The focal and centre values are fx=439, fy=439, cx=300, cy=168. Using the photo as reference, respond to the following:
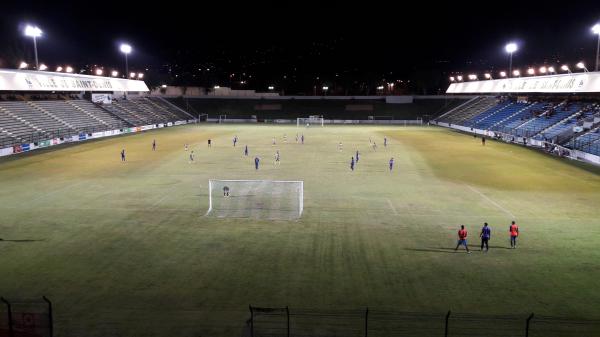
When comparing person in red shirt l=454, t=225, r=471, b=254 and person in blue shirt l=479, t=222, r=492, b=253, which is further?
person in red shirt l=454, t=225, r=471, b=254

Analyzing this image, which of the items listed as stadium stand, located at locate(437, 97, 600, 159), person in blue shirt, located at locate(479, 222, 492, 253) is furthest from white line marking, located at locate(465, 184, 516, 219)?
stadium stand, located at locate(437, 97, 600, 159)

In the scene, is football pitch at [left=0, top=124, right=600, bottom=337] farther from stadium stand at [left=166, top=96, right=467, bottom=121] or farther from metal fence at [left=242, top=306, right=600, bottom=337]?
stadium stand at [left=166, top=96, right=467, bottom=121]

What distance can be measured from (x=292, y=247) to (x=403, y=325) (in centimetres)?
728

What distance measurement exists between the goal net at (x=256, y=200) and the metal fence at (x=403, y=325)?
10.9 metres

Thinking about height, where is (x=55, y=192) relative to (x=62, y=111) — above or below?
below

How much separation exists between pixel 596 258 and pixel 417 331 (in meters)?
10.2

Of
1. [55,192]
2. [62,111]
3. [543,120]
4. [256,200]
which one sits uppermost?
[62,111]

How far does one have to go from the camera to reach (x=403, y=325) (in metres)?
12.2

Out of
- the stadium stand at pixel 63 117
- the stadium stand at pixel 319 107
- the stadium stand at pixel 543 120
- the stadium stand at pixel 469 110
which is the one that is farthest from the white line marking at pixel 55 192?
the stadium stand at pixel 319 107

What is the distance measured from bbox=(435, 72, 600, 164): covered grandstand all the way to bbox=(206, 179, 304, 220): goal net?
106 feet

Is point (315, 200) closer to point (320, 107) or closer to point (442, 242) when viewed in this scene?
point (442, 242)

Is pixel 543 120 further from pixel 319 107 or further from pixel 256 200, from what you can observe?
pixel 319 107

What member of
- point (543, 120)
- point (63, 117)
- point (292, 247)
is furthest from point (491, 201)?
point (63, 117)

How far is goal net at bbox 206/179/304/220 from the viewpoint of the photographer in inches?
941
